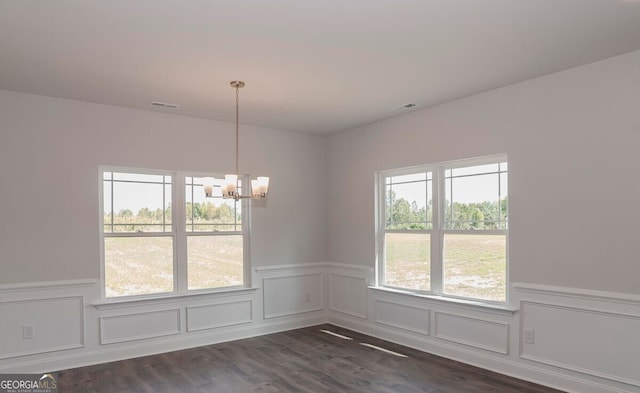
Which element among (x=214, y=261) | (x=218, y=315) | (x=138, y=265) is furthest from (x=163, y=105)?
(x=218, y=315)

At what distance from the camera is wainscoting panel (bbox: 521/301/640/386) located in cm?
331

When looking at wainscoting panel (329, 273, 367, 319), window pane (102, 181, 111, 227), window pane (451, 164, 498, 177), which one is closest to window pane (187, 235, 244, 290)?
window pane (102, 181, 111, 227)

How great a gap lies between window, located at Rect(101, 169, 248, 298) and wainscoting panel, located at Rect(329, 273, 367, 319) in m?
1.31

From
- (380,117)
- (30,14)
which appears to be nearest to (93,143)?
(30,14)

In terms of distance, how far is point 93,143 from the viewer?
4.61 metres

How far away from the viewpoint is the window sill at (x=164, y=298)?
458 centimetres

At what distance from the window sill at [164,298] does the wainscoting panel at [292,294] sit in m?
0.28

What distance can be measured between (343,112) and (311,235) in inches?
77.4

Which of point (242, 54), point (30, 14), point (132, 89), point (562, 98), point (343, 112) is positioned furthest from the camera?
point (343, 112)

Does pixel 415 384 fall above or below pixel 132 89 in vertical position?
below

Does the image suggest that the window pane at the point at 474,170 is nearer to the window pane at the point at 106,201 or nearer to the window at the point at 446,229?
the window at the point at 446,229

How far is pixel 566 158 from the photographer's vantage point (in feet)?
12.1

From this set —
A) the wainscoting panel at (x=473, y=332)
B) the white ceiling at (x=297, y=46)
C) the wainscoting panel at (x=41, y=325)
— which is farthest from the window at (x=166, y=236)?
the wainscoting panel at (x=473, y=332)

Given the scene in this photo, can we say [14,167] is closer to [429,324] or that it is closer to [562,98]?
[429,324]
